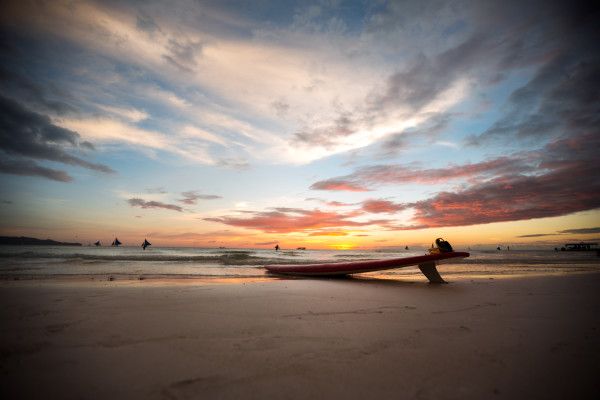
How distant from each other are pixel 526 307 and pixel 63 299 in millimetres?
6226

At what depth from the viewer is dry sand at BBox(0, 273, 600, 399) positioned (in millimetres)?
1320

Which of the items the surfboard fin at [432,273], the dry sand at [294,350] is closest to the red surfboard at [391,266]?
the surfboard fin at [432,273]

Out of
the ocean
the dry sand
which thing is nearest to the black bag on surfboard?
the ocean

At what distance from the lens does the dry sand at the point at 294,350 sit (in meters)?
1.32

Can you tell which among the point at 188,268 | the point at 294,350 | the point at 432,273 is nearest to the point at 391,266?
the point at 432,273

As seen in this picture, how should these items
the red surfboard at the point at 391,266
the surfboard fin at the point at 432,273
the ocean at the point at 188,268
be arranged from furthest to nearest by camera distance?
the ocean at the point at 188,268
the surfboard fin at the point at 432,273
the red surfboard at the point at 391,266

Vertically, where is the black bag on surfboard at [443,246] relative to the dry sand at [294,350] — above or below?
above

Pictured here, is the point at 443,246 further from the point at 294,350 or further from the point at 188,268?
the point at 188,268

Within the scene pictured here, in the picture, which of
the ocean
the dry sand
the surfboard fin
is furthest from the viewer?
the ocean

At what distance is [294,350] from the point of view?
5.90 feet

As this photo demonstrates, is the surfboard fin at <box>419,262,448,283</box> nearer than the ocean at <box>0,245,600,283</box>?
Yes

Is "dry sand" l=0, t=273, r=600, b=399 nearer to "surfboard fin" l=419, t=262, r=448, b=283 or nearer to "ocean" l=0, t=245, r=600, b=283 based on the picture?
"surfboard fin" l=419, t=262, r=448, b=283

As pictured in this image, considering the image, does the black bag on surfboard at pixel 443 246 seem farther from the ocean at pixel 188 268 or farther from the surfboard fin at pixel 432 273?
the ocean at pixel 188 268

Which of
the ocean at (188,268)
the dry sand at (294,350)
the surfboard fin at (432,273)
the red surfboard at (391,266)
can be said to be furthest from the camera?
the ocean at (188,268)
